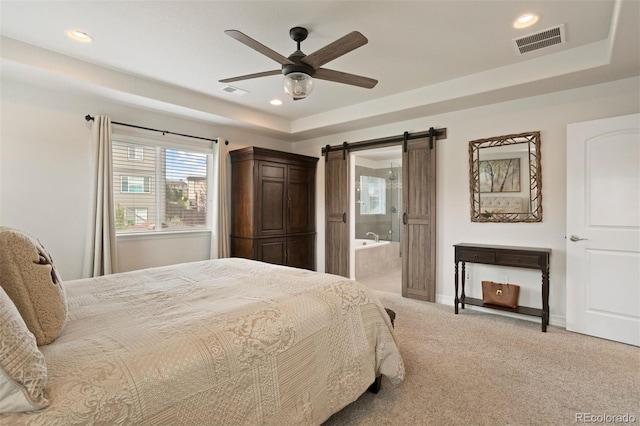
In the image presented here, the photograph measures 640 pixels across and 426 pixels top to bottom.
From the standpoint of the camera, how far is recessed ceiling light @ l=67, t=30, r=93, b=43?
248cm

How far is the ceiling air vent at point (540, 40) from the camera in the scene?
2480 millimetres

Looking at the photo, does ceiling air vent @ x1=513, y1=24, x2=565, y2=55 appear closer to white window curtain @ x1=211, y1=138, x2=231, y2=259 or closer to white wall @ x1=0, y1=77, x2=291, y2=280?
white window curtain @ x1=211, y1=138, x2=231, y2=259

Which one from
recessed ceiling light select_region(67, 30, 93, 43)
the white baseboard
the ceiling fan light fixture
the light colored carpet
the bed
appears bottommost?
the light colored carpet

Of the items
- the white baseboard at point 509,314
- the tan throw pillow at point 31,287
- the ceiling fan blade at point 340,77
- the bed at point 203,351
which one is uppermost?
the ceiling fan blade at point 340,77

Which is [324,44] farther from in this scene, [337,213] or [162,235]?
[162,235]

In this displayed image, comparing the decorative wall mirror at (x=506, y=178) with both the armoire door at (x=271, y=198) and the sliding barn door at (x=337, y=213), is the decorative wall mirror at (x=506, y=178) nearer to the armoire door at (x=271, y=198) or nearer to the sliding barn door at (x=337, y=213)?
the sliding barn door at (x=337, y=213)

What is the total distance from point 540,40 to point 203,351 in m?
3.36

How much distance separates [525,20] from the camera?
92.1 inches

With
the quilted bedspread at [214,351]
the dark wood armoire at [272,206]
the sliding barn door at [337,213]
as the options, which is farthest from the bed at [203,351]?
the sliding barn door at [337,213]

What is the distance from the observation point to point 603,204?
2914 mm

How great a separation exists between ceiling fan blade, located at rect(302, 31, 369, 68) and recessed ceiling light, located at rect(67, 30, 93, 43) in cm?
189

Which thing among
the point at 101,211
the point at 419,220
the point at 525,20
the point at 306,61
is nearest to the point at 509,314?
the point at 419,220

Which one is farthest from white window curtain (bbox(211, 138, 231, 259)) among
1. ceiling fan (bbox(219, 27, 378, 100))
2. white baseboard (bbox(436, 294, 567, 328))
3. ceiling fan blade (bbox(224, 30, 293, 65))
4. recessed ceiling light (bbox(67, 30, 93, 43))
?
white baseboard (bbox(436, 294, 567, 328))

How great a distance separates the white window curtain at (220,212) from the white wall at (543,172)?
258cm
